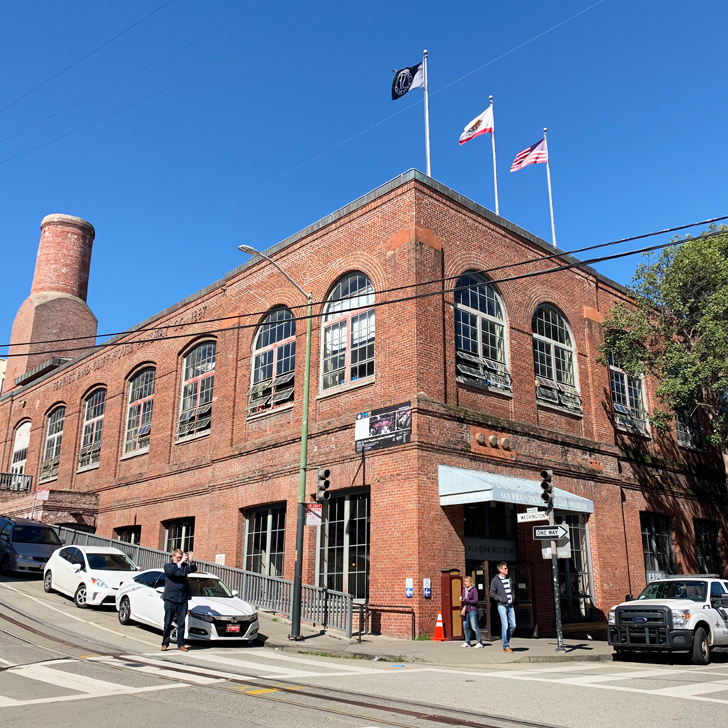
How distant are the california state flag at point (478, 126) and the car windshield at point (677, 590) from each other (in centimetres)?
1357

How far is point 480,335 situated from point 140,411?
16200mm

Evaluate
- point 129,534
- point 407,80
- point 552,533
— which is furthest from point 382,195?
point 129,534

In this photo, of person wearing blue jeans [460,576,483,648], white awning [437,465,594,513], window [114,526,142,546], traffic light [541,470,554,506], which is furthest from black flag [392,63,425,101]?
window [114,526,142,546]

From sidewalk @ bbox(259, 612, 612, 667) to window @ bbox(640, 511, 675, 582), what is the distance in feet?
26.2

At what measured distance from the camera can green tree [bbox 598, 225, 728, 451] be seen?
2122cm

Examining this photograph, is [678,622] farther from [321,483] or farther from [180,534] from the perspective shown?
[180,534]

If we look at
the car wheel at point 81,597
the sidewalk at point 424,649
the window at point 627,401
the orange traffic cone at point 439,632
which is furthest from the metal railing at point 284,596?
the window at point 627,401

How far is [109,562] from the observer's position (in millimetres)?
19156

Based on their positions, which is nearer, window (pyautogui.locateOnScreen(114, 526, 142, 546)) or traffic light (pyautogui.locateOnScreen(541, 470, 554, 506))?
traffic light (pyautogui.locateOnScreen(541, 470, 554, 506))

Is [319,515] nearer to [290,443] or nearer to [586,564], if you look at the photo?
[290,443]

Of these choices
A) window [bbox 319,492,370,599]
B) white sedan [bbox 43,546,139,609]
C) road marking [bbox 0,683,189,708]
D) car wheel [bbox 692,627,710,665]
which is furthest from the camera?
window [bbox 319,492,370,599]

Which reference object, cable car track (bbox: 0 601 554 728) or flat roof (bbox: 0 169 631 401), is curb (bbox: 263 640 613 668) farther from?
flat roof (bbox: 0 169 631 401)

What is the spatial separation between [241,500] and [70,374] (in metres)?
18.1

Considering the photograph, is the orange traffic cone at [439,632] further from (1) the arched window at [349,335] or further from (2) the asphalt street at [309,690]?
(1) the arched window at [349,335]
